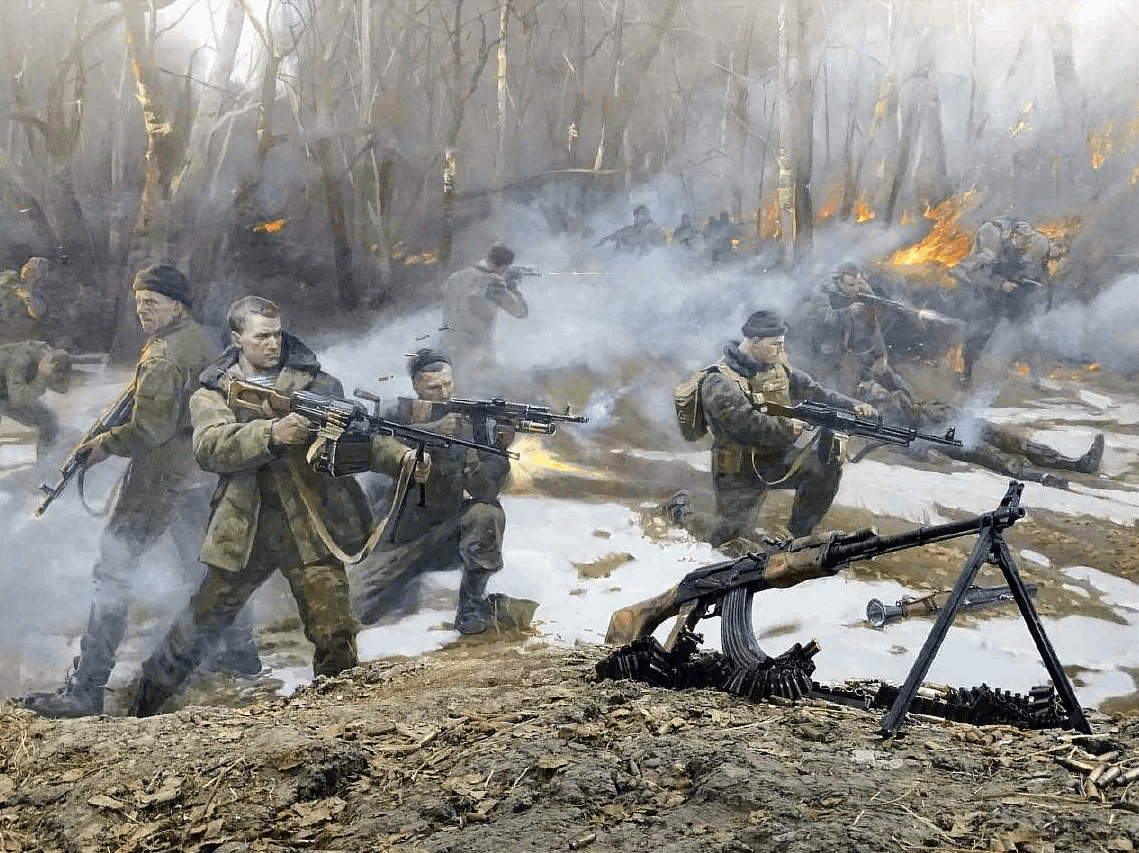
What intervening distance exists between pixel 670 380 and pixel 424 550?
1.87 m

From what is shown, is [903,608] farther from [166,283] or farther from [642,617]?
[166,283]

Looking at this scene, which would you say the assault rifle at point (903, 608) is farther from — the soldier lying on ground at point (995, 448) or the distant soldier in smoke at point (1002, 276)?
the distant soldier in smoke at point (1002, 276)

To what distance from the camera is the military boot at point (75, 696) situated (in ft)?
19.2

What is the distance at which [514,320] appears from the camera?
6.59 metres

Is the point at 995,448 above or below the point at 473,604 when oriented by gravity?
above

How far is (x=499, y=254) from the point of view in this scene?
6609 millimetres

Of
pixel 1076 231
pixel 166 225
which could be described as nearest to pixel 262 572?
pixel 166 225

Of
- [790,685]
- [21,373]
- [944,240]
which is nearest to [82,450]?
[21,373]

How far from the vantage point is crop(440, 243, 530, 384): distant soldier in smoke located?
21.2ft

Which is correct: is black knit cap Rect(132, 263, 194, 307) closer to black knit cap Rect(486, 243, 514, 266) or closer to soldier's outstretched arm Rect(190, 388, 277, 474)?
soldier's outstretched arm Rect(190, 388, 277, 474)

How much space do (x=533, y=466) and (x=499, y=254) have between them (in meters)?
1.39

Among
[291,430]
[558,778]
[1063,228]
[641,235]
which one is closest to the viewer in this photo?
[558,778]

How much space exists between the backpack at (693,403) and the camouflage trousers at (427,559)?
132 cm

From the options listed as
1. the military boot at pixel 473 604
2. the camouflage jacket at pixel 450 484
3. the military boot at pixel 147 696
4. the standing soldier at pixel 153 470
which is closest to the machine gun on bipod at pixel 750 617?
the military boot at pixel 473 604
